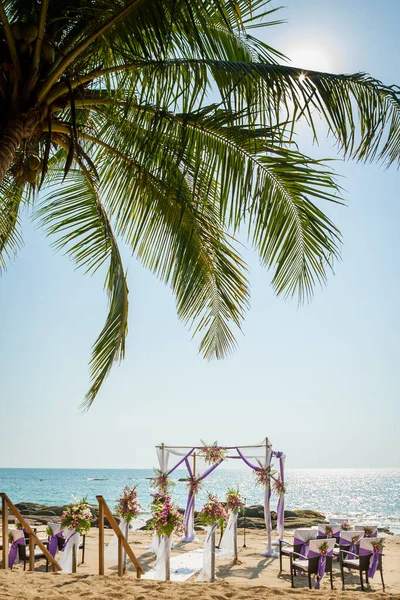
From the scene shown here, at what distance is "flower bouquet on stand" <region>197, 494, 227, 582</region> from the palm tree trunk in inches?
289

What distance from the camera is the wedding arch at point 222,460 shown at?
12.3 metres

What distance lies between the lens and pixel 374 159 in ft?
11.8

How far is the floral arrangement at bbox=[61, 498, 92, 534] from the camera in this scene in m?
8.99

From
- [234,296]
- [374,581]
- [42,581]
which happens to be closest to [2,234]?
[234,296]

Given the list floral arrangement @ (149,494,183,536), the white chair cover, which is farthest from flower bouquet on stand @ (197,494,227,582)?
the white chair cover

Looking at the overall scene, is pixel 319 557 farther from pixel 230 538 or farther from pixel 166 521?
pixel 230 538

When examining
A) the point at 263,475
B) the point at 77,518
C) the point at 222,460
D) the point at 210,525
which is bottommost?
the point at 210,525

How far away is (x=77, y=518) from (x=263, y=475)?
476cm

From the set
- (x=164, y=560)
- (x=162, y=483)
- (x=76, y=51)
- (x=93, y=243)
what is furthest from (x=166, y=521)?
(x=76, y=51)

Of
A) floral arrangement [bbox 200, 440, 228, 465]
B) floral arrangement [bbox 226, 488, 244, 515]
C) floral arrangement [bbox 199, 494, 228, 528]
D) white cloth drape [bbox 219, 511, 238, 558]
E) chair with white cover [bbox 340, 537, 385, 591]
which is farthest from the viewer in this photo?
floral arrangement [bbox 200, 440, 228, 465]

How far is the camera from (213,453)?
42.4 ft

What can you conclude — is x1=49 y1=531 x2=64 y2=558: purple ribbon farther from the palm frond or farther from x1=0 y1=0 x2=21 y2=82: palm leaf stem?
x1=0 y1=0 x2=21 y2=82: palm leaf stem

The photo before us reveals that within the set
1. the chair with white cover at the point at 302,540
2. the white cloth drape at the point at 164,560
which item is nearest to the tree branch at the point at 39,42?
the white cloth drape at the point at 164,560

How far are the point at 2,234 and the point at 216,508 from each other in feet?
20.3
